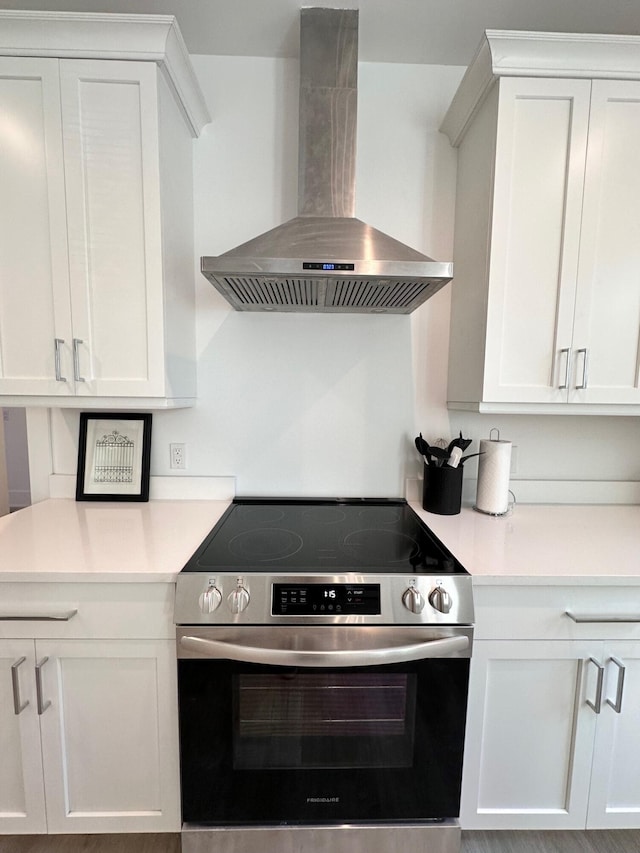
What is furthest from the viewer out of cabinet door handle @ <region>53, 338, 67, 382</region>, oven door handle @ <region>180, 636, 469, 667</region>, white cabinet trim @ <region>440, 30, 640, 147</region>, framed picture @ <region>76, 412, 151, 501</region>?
framed picture @ <region>76, 412, 151, 501</region>

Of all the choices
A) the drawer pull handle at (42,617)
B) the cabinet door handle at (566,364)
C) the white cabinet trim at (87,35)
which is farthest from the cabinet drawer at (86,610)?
the white cabinet trim at (87,35)

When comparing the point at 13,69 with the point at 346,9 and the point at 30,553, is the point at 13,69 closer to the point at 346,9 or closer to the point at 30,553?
the point at 346,9

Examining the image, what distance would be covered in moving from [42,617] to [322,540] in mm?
793

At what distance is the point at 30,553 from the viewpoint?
1.14 metres

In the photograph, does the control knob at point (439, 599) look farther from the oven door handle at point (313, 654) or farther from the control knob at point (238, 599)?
the control knob at point (238, 599)

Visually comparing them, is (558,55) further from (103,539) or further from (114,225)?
(103,539)

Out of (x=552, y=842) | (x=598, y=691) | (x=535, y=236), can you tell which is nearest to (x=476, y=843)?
(x=552, y=842)

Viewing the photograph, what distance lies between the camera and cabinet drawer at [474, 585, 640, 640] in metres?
1.09

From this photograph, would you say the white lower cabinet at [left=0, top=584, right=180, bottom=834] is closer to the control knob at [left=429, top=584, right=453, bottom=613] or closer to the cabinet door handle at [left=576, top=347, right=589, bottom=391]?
the control knob at [left=429, top=584, right=453, bottom=613]

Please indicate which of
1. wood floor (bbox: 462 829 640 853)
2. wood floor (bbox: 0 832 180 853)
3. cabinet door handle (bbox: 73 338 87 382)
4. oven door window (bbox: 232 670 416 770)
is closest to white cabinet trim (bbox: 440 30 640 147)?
cabinet door handle (bbox: 73 338 87 382)

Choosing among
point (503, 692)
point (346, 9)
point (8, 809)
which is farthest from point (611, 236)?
point (8, 809)

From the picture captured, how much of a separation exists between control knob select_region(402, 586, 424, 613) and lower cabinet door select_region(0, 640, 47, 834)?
3.32 feet

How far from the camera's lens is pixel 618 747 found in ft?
3.79

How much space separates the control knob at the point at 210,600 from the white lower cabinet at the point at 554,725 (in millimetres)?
720
